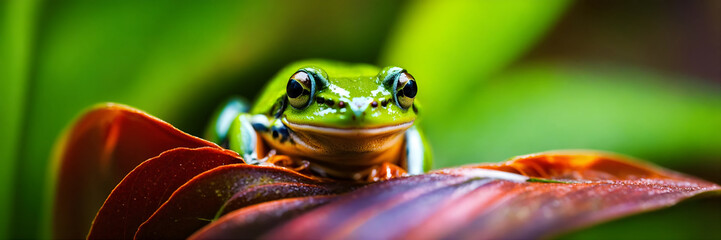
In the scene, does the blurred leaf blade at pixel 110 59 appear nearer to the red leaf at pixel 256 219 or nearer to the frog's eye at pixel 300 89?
the frog's eye at pixel 300 89

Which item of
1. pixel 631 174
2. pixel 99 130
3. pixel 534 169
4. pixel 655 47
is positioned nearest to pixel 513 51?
pixel 631 174

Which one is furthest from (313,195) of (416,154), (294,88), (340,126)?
(416,154)

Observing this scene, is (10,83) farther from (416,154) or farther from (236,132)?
(416,154)

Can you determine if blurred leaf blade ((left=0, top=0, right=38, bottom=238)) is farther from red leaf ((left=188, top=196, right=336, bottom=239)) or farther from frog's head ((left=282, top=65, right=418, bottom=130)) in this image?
red leaf ((left=188, top=196, right=336, bottom=239))

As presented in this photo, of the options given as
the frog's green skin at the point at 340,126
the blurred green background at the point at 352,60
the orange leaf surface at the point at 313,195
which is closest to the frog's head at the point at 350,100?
the frog's green skin at the point at 340,126

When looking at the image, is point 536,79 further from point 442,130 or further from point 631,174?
point 631,174
